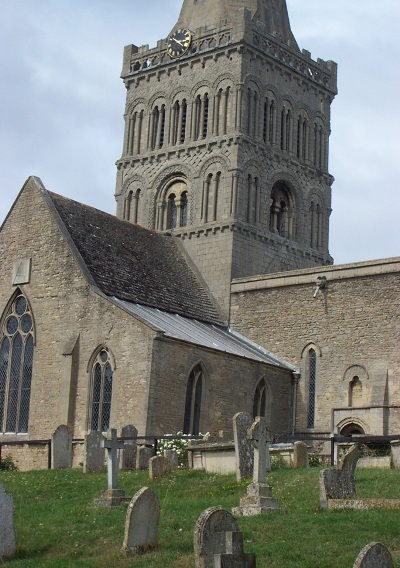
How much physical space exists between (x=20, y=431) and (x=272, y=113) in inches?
732

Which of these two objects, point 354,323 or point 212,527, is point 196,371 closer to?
point 354,323

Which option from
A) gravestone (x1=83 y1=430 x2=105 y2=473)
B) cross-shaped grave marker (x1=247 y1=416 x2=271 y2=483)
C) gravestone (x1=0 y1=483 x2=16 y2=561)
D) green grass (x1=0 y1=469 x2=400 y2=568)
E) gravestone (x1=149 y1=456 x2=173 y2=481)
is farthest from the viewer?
gravestone (x1=83 y1=430 x2=105 y2=473)

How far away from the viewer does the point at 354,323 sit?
38.1m

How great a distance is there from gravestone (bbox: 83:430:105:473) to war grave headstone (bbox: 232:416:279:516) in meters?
7.29

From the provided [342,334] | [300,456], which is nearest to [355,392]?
[342,334]

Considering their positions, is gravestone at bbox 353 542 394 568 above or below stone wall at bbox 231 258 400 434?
below

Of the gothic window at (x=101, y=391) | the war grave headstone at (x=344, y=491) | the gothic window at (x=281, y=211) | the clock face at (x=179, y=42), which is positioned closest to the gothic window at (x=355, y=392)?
the gothic window at (x=101, y=391)

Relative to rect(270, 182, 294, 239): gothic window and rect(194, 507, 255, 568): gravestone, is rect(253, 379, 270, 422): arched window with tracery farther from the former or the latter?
rect(194, 507, 255, 568): gravestone

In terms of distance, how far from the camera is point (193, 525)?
18562 mm

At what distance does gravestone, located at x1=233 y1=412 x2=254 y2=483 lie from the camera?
23.9 m

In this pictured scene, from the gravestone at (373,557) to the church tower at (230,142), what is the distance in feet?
93.1

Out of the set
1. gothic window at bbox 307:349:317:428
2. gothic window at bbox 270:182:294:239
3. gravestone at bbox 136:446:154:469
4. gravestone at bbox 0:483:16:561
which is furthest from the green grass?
gothic window at bbox 270:182:294:239

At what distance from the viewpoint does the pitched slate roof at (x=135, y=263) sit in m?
37.7

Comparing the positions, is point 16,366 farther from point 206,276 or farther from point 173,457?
point 173,457
